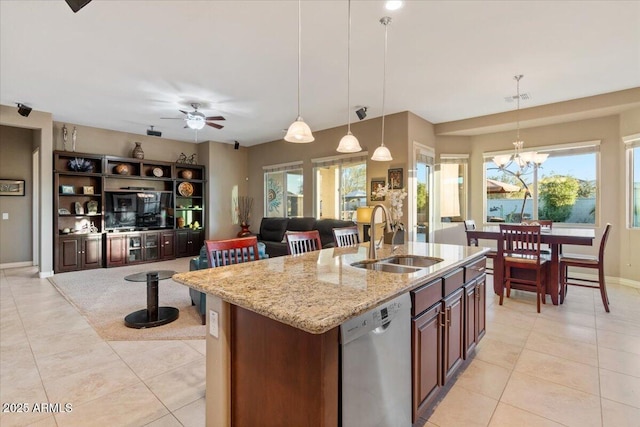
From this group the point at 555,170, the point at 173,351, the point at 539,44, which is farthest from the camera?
the point at 555,170

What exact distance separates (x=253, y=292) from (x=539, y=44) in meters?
3.79

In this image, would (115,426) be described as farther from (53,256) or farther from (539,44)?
(53,256)

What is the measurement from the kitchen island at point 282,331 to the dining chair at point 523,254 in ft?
8.13

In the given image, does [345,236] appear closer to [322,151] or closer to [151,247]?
[322,151]

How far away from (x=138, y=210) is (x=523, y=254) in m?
7.41

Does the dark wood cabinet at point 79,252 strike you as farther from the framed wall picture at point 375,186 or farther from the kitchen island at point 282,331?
the kitchen island at point 282,331

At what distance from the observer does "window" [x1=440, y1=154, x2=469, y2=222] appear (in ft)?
21.6

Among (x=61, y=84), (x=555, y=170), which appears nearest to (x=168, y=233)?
(x=61, y=84)

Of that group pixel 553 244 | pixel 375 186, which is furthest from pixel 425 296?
pixel 375 186

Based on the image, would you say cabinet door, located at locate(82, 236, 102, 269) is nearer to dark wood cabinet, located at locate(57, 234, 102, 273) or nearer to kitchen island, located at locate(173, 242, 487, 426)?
dark wood cabinet, located at locate(57, 234, 102, 273)

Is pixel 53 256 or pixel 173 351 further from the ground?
pixel 53 256

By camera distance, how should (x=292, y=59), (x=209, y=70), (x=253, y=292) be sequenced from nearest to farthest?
1. (x=253, y=292)
2. (x=292, y=59)
3. (x=209, y=70)

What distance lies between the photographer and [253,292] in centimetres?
143

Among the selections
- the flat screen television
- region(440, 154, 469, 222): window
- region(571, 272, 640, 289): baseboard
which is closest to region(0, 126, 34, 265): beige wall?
the flat screen television
